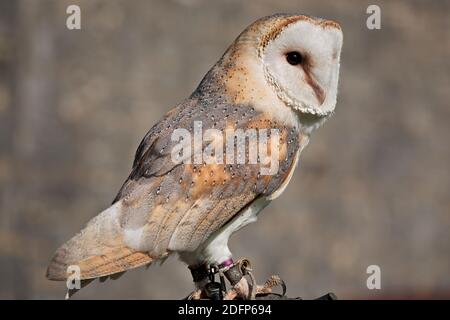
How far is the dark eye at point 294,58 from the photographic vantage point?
347 centimetres

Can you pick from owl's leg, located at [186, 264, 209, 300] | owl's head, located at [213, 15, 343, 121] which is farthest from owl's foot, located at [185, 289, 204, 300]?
owl's head, located at [213, 15, 343, 121]

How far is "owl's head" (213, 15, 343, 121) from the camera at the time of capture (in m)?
3.43

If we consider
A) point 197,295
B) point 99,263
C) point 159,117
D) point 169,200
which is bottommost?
point 197,295

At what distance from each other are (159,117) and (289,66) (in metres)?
4.15

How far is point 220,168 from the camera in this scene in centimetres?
339

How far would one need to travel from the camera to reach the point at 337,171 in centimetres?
846

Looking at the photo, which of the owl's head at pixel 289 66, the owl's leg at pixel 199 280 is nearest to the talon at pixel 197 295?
the owl's leg at pixel 199 280

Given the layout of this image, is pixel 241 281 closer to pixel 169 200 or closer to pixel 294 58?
pixel 169 200

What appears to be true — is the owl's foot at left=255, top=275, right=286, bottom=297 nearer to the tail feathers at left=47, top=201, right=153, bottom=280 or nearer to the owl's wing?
the owl's wing

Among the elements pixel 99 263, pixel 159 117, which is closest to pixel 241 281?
pixel 99 263

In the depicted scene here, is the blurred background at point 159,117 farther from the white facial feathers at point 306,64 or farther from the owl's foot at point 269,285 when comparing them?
the white facial feathers at point 306,64

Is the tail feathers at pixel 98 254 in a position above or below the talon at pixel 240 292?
above

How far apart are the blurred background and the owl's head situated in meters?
3.93
